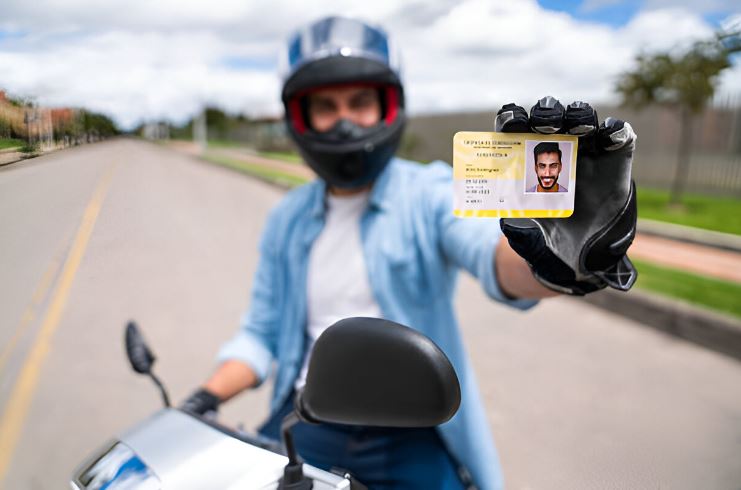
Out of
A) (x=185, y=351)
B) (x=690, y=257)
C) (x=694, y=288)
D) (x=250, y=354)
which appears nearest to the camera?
(x=250, y=354)

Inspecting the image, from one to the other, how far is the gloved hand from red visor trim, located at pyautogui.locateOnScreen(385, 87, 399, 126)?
0.97 meters

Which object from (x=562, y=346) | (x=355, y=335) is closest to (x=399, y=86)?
(x=355, y=335)

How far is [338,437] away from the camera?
4.25ft

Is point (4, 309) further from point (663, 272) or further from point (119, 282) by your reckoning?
point (663, 272)

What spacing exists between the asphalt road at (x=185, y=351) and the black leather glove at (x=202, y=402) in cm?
31

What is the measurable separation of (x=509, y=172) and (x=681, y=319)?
4.10 metres

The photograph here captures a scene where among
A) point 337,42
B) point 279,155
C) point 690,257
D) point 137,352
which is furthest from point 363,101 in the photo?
point 279,155

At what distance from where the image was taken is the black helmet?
154 cm

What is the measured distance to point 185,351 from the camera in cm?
414

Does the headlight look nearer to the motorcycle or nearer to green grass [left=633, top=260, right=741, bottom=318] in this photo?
the motorcycle

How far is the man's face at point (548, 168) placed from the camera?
2.37ft

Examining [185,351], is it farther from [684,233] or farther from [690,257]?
[684,233]

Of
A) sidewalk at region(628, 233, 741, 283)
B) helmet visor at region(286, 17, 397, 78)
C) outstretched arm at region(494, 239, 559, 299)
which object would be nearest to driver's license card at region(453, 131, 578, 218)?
outstretched arm at region(494, 239, 559, 299)

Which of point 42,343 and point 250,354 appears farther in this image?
point 42,343
